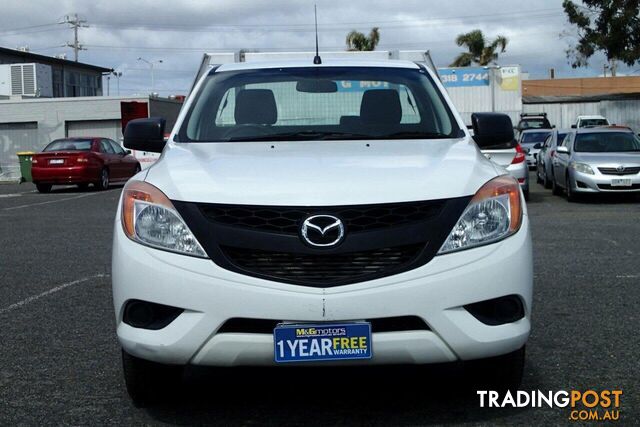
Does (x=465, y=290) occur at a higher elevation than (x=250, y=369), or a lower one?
higher

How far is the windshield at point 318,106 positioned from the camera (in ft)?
17.6

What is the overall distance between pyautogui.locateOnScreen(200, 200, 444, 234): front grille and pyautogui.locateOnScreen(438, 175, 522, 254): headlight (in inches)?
5.4

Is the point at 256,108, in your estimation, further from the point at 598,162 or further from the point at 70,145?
the point at 70,145

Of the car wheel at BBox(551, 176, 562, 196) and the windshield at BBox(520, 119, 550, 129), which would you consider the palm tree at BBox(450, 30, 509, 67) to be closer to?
the windshield at BBox(520, 119, 550, 129)

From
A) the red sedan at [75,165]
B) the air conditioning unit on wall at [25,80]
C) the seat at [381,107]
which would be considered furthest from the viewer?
the air conditioning unit on wall at [25,80]

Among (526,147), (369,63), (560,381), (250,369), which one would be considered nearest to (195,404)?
(250,369)

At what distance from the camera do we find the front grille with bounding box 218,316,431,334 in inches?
156

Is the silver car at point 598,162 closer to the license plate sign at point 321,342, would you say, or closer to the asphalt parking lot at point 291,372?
the asphalt parking lot at point 291,372

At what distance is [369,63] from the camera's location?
20.0 feet

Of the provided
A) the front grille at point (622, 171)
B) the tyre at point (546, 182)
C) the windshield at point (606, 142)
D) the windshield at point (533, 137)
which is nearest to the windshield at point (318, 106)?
the front grille at point (622, 171)

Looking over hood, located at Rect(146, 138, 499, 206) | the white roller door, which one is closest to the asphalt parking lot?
hood, located at Rect(146, 138, 499, 206)

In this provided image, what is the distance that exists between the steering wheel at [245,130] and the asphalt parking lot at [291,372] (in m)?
1.31

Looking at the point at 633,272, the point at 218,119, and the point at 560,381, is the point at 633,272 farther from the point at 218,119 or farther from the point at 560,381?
the point at 218,119

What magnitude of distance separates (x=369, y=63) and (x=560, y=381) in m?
2.32
